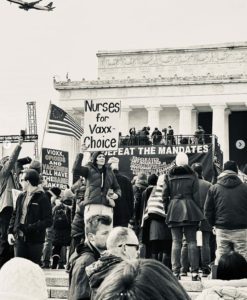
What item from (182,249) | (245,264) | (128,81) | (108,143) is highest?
(128,81)

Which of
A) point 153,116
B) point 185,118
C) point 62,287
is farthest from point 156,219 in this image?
point 153,116

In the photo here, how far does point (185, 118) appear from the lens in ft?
176

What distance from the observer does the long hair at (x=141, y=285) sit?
6.39 feet

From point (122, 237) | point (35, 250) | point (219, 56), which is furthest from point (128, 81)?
point (122, 237)

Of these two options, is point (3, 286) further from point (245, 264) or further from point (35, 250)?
point (35, 250)

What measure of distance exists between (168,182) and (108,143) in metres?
1.78

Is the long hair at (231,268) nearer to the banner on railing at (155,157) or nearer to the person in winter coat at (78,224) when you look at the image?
the person in winter coat at (78,224)

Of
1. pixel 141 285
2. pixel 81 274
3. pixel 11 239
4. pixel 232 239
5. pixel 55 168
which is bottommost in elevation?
pixel 232 239

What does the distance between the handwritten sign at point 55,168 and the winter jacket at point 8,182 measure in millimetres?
8969

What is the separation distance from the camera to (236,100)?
5162 centimetres

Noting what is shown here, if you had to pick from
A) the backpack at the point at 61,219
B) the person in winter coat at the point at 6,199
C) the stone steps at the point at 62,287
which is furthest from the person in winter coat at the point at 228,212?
the backpack at the point at 61,219

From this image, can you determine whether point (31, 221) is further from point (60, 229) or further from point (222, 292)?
point (222, 292)

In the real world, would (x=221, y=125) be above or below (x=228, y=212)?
above

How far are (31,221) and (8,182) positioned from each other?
5.12 ft
